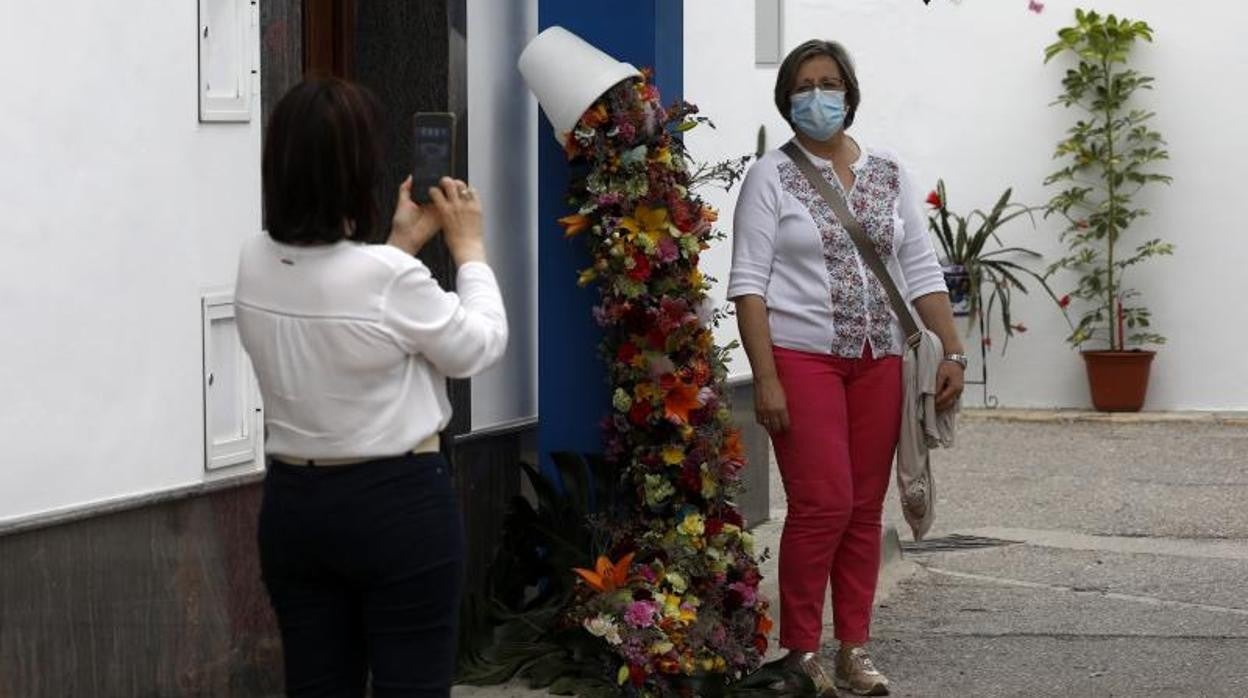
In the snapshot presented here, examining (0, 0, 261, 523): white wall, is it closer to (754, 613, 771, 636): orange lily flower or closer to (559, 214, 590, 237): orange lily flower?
(559, 214, 590, 237): orange lily flower

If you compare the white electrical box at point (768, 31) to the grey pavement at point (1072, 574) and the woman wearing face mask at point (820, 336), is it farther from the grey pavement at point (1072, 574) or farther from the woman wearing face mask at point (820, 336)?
the woman wearing face mask at point (820, 336)

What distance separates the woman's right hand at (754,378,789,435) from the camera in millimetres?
6105

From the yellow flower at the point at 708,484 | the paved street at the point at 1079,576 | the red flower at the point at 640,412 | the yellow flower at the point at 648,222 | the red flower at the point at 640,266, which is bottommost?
the paved street at the point at 1079,576

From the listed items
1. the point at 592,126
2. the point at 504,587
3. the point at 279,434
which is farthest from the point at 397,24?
the point at 279,434

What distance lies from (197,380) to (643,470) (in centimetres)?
131

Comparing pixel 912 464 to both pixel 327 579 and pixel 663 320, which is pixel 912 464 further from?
pixel 327 579

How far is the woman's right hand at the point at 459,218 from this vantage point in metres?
3.88

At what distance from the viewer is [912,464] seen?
6.30 metres

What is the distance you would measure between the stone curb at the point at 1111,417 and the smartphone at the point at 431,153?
1013 centimetres

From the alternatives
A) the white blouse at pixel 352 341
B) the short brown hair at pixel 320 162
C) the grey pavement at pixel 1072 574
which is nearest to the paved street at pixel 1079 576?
the grey pavement at pixel 1072 574

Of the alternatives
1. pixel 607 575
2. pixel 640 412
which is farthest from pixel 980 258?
pixel 607 575

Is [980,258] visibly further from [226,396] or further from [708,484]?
[226,396]

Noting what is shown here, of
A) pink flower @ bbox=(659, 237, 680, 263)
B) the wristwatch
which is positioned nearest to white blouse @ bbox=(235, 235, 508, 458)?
pink flower @ bbox=(659, 237, 680, 263)

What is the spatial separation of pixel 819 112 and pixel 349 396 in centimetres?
274
